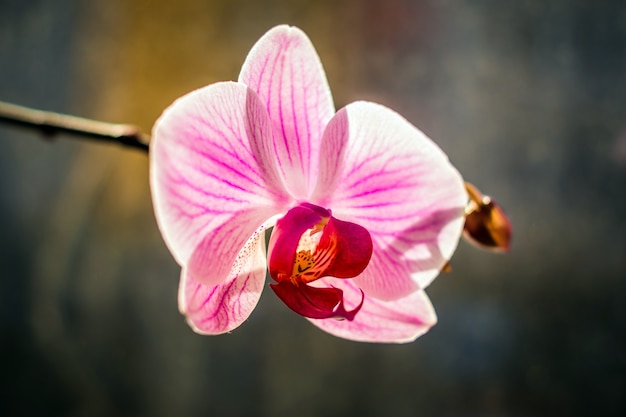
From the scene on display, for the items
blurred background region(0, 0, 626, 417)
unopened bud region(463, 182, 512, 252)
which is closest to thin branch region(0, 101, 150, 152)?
unopened bud region(463, 182, 512, 252)

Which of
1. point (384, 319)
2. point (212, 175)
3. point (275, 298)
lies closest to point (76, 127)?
point (212, 175)

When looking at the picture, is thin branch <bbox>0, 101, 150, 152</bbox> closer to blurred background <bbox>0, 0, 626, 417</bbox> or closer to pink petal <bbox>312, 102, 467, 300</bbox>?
pink petal <bbox>312, 102, 467, 300</bbox>

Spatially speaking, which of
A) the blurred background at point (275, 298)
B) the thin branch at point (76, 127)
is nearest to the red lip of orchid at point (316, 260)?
the thin branch at point (76, 127)

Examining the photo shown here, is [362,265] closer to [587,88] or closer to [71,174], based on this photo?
[587,88]

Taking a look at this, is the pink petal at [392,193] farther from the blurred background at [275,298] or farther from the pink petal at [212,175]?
the blurred background at [275,298]

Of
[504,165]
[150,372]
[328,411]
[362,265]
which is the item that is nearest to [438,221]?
[362,265]
